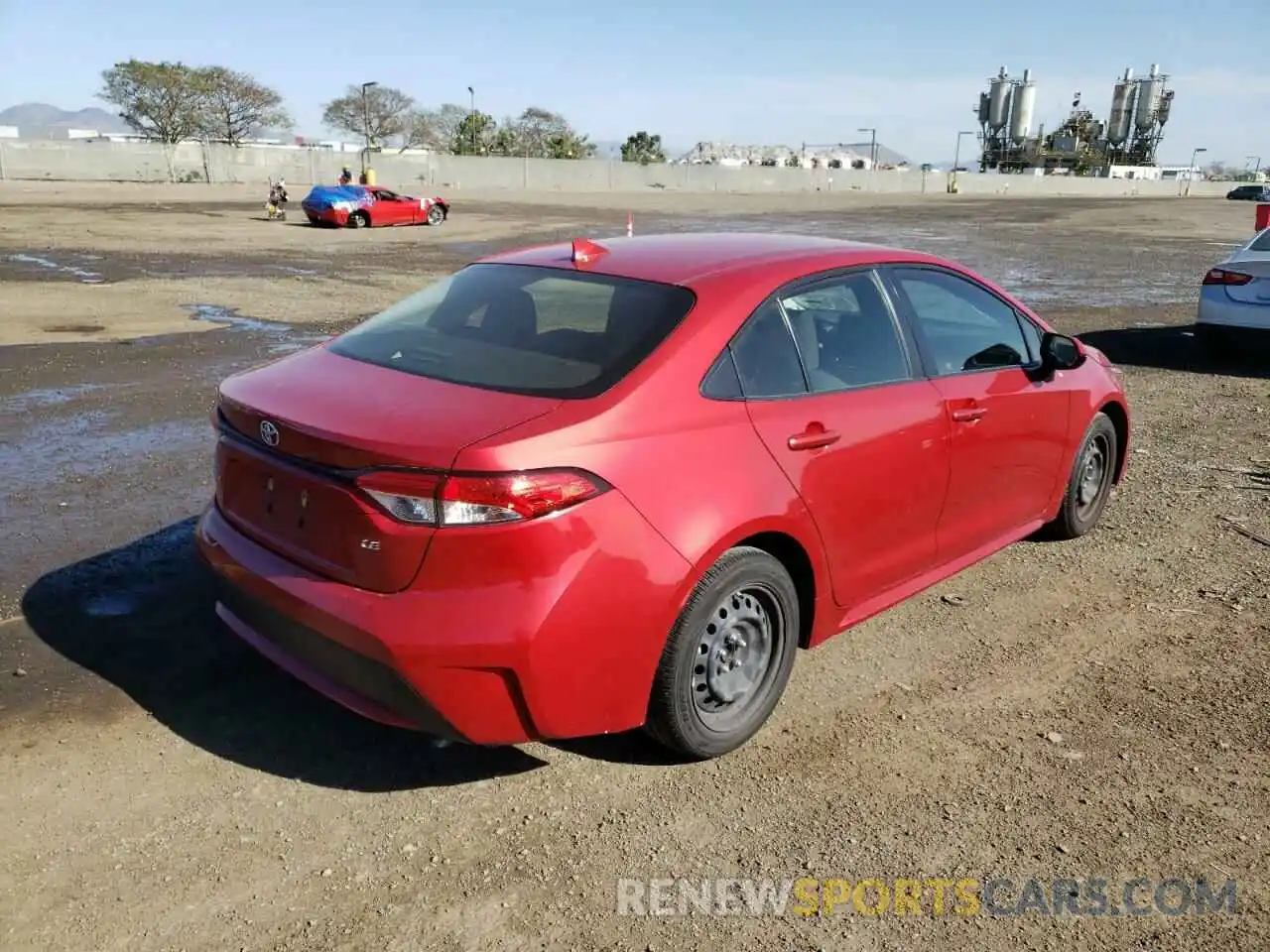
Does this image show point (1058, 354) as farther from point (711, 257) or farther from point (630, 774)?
point (630, 774)

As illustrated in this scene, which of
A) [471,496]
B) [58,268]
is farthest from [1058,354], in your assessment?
[58,268]

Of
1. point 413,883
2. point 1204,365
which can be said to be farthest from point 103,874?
point 1204,365

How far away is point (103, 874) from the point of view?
2.69 m

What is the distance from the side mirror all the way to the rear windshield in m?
2.15

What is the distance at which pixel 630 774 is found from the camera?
3227 mm

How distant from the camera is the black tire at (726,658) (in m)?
3.02

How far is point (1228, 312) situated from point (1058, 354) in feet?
21.1

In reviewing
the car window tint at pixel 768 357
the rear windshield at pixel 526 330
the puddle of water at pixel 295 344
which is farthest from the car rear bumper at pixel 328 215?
the car window tint at pixel 768 357

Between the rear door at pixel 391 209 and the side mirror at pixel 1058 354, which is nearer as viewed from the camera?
the side mirror at pixel 1058 354

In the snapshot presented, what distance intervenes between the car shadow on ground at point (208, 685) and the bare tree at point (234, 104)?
8622cm

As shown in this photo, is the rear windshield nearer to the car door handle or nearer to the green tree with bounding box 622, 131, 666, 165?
the car door handle

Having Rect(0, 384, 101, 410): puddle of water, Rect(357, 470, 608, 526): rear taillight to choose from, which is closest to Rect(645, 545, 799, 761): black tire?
Rect(357, 470, 608, 526): rear taillight

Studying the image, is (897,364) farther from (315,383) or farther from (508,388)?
(315,383)

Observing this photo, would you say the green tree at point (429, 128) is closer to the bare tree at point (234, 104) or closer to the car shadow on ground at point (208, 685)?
the bare tree at point (234, 104)
